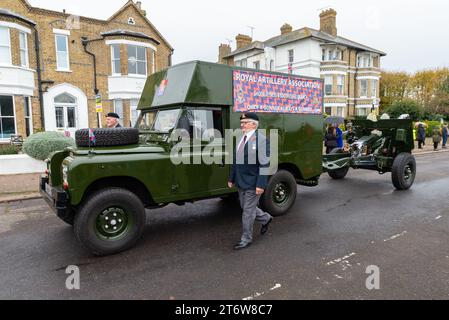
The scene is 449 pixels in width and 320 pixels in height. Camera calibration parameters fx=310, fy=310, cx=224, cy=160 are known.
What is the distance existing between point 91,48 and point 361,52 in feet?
97.0

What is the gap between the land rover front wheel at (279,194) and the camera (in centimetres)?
569

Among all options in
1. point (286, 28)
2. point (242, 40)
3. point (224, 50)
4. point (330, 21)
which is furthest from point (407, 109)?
point (224, 50)

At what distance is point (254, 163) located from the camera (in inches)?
172

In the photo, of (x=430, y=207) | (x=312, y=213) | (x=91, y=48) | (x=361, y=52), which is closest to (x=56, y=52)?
(x=91, y=48)

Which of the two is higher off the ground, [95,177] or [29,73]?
[29,73]

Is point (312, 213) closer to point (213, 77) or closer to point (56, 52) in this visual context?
point (213, 77)

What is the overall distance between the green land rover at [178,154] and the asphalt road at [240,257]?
0.50m

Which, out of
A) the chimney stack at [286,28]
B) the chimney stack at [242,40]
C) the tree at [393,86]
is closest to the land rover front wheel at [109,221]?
the chimney stack at [242,40]

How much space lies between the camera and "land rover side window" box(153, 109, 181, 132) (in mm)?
4965

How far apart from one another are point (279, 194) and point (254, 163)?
186 cm

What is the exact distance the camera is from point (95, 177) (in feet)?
13.4

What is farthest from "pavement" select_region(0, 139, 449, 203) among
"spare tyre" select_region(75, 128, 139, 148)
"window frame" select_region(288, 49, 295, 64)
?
"window frame" select_region(288, 49, 295, 64)

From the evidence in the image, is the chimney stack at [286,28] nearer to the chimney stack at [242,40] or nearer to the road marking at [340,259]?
the chimney stack at [242,40]

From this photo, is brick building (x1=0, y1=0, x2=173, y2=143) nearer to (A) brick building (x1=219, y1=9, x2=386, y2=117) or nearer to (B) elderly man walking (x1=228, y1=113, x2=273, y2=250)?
(B) elderly man walking (x1=228, y1=113, x2=273, y2=250)
